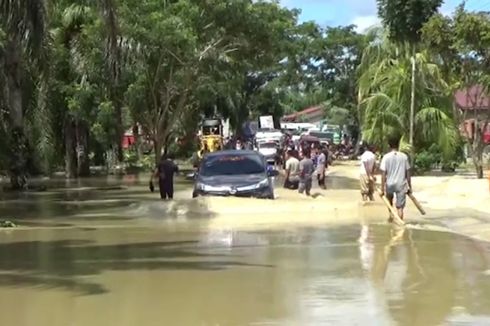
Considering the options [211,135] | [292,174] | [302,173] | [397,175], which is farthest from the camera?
[211,135]

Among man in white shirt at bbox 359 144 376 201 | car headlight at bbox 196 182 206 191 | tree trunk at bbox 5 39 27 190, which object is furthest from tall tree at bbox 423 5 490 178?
tree trunk at bbox 5 39 27 190

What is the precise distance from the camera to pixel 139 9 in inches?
1364

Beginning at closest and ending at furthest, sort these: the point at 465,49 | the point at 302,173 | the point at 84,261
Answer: the point at 84,261 < the point at 302,173 < the point at 465,49

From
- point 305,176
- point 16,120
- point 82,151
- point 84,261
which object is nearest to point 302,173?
point 305,176

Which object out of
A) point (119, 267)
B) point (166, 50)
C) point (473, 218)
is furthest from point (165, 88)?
point (119, 267)

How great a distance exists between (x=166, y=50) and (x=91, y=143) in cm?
1146

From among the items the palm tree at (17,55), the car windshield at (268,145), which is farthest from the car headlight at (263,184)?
the car windshield at (268,145)

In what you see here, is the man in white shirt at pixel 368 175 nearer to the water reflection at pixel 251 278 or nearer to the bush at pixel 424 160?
the water reflection at pixel 251 278

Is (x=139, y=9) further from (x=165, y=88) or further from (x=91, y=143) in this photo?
(x=91, y=143)

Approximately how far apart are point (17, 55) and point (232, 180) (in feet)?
30.2

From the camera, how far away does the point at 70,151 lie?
4103 cm

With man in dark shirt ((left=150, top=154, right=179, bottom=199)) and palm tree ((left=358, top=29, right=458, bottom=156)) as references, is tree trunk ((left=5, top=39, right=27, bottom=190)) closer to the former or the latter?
man in dark shirt ((left=150, top=154, right=179, bottom=199))

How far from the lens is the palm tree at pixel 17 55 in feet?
54.1

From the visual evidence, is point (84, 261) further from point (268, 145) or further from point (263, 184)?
point (268, 145)
